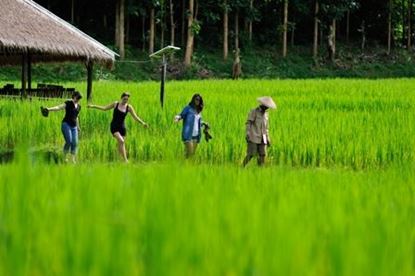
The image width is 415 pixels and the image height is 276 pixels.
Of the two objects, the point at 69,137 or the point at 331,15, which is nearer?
the point at 69,137

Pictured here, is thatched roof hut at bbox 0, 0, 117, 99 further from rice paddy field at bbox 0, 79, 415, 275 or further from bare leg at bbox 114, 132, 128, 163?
rice paddy field at bbox 0, 79, 415, 275

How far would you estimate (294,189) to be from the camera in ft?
12.9

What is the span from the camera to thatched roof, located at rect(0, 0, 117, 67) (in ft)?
50.7

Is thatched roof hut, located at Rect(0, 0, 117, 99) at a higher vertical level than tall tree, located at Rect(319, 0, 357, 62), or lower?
lower

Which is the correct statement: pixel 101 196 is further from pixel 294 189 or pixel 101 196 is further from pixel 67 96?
pixel 67 96

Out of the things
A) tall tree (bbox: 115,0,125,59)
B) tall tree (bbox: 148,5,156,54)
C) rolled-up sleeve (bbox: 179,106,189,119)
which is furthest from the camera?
tall tree (bbox: 148,5,156,54)

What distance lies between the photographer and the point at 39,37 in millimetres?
16203

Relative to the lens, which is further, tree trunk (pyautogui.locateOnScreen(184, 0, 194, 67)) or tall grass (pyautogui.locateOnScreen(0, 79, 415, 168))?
tree trunk (pyautogui.locateOnScreen(184, 0, 194, 67))

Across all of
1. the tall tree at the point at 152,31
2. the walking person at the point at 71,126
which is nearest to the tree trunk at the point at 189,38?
the tall tree at the point at 152,31

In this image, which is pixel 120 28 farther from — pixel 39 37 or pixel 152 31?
pixel 39 37

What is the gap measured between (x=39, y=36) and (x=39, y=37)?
55mm

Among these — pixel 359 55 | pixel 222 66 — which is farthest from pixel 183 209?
pixel 359 55

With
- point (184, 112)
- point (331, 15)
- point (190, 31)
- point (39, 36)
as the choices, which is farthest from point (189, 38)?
point (184, 112)

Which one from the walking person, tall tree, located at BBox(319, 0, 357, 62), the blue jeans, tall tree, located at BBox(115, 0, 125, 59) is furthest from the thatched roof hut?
tall tree, located at BBox(319, 0, 357, 62)
